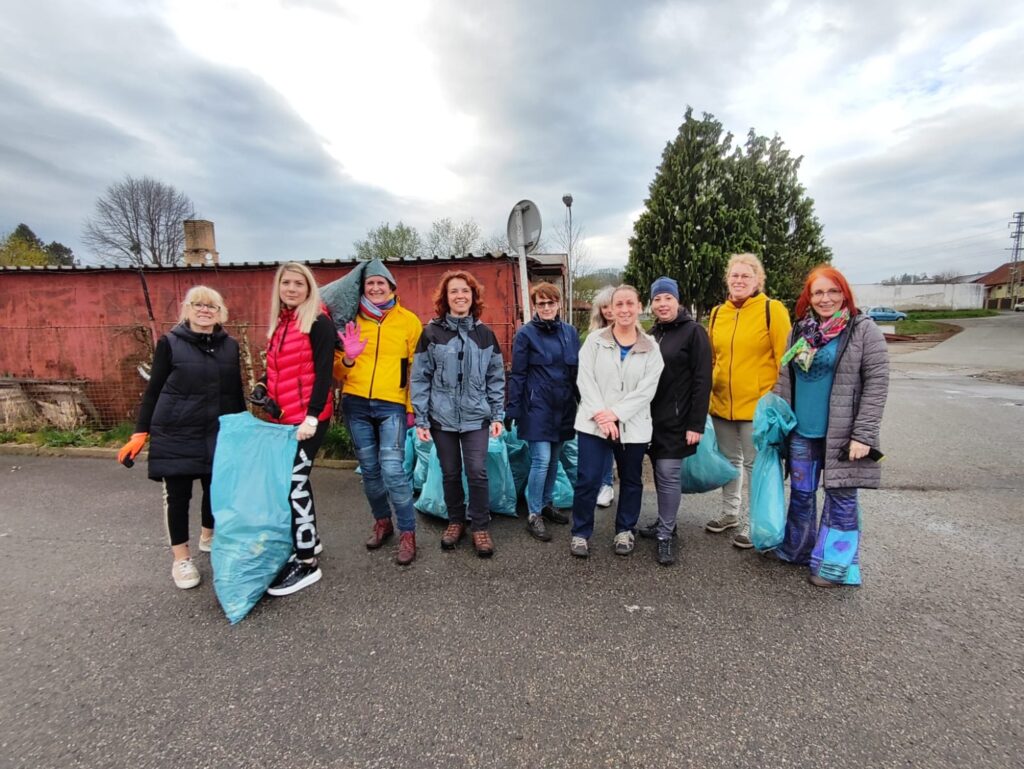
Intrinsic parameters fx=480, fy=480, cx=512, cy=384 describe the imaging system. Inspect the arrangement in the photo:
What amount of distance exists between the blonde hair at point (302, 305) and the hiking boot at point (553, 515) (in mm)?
2199

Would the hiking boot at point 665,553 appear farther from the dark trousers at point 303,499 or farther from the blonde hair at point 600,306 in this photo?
the dark trousers at point 303,499

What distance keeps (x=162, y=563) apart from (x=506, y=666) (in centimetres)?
246

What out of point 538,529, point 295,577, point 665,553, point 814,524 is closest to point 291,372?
point 295,577

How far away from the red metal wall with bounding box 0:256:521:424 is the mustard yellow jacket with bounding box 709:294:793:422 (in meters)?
3.97

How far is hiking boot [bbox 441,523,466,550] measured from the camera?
3252 millimetres

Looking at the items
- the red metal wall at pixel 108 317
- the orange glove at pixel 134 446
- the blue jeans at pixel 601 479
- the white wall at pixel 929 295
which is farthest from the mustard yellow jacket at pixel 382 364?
the white wall at pixel 929 295

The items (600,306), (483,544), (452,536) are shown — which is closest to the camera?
(483,544)

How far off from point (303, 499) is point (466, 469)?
1.01 meters

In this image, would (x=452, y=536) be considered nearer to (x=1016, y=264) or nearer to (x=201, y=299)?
(x=201, y=299)

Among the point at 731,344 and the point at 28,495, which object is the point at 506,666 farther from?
the point at 28,495

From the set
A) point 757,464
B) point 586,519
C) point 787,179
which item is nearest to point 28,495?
point 586,519

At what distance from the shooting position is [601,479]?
3078 mm

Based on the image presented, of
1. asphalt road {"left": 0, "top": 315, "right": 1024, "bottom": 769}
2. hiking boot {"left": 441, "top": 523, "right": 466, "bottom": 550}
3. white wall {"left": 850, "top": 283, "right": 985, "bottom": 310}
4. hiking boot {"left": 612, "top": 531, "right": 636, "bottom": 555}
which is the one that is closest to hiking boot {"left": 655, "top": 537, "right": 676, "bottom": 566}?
asphalt road {"left": 0, "top": 315, "right": 1024, "bottom": 769}

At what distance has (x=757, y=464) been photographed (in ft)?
9.84
